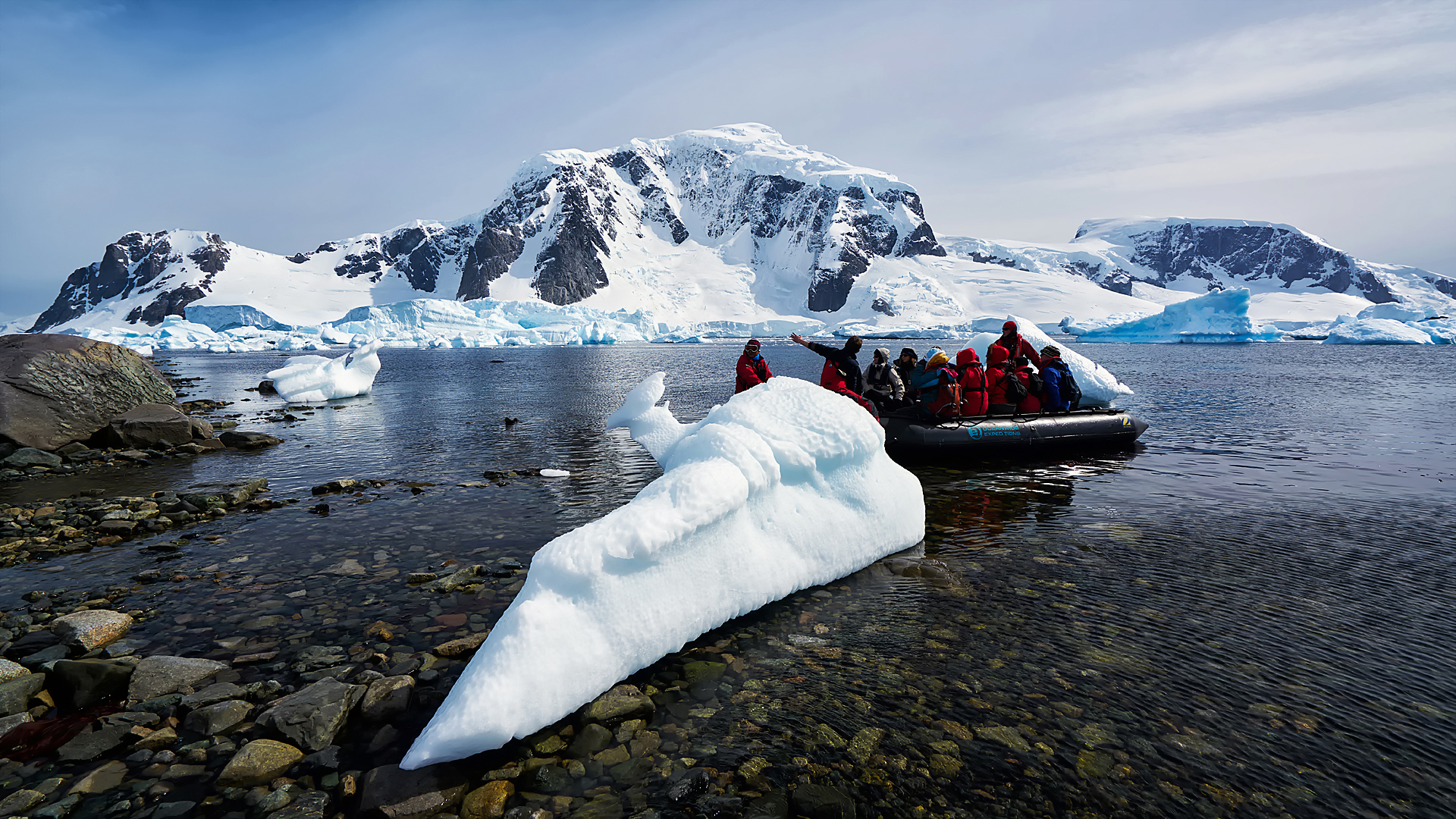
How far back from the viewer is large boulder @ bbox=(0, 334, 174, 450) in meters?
13.8

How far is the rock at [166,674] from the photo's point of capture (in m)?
4.85

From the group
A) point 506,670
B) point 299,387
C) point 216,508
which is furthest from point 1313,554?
point 299,387

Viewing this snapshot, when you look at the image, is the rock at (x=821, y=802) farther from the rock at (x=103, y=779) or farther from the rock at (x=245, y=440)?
the rock at (x=245, y=440)

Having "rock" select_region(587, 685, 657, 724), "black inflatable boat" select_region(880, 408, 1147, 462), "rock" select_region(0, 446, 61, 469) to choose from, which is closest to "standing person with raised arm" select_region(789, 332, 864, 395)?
"black inflatable boat" select_region(880, 408, 1147, 462)

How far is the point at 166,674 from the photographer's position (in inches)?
197

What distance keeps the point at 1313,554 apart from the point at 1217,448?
8.78 meters

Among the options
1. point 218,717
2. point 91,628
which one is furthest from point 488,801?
point 91,628

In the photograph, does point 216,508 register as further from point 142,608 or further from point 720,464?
point 720,464

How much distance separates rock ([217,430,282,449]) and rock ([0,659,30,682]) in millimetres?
12612

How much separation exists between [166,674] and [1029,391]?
1555 cm

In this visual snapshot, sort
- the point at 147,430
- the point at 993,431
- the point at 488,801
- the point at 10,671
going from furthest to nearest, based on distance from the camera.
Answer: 1. the point at 147,430
2. the point at 993,431
3. the point at 10,671
4. the point at 488,801

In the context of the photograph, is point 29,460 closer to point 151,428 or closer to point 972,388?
point 151,428

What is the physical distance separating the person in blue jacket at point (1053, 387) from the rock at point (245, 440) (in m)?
19.0

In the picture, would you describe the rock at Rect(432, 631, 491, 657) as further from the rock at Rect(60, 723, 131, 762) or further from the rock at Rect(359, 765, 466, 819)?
the rock at Rect(60, 723, 131, 762)
